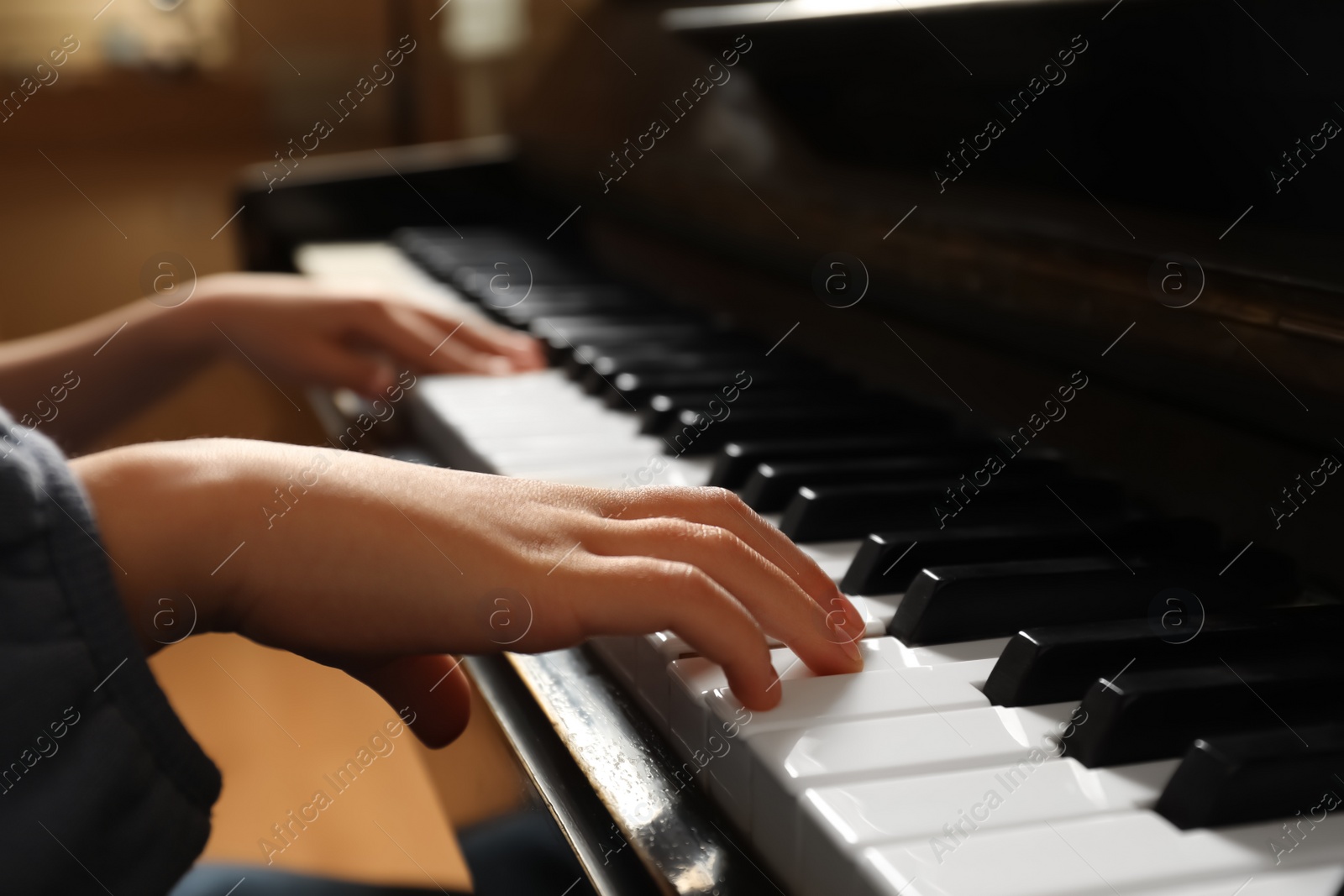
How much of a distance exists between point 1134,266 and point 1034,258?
10cm

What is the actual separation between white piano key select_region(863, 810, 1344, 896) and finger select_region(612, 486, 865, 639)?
0.19 metres

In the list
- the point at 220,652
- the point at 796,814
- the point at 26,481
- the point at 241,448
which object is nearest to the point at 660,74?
the point at 241,448

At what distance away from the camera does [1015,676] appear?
0.53 m

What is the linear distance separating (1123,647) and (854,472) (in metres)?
0.29

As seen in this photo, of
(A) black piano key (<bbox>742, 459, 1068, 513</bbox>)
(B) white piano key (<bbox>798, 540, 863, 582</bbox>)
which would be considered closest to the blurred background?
(A) black piano key (<bbox>742, 459, 1068, 513</bbox>)

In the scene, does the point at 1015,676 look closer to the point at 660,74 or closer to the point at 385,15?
the point at 660,74

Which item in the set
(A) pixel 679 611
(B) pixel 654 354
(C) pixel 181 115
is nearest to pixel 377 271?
(B) pixel 654 354

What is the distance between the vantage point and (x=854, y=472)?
0.81 meters

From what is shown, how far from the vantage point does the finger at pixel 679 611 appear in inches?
20.6

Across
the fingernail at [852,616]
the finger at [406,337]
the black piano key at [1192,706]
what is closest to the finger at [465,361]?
the finger at [406,337]

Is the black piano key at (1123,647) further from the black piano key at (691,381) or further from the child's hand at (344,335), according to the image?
the child's hand at (344,335)

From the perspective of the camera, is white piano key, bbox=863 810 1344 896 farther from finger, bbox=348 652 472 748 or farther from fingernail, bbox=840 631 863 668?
finger, bbox=348 652 472 748

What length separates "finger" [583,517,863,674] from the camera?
547mm

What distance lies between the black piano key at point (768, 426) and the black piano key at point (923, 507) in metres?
0.15
